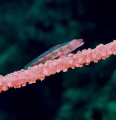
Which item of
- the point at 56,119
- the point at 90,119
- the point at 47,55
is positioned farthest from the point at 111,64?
the point at 47,55

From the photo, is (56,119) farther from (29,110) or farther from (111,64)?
(111,64)

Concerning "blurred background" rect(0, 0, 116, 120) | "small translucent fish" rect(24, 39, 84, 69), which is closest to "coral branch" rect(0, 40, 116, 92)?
"small translucent fish" rect(24, 39, 84, 69)

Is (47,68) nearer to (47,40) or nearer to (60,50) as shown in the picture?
(60,50)

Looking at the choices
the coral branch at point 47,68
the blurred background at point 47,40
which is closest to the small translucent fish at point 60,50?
the coral branch at point 47,68

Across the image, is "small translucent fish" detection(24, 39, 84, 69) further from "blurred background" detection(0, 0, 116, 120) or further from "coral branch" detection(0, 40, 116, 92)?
"blurred background" detection(0, 0, 116, 120)

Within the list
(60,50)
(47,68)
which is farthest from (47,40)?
(47,68)
